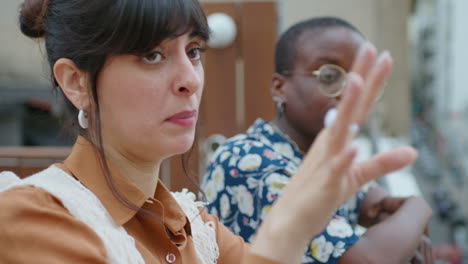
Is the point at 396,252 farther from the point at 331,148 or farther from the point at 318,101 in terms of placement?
the point at 331,148

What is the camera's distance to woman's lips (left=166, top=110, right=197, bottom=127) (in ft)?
4.42

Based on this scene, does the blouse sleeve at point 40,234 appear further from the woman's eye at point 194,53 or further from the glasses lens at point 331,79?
the glasses lens at point 331,79

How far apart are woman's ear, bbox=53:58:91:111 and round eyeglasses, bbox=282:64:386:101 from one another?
3.84ft

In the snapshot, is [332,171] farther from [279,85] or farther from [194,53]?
[279,85]

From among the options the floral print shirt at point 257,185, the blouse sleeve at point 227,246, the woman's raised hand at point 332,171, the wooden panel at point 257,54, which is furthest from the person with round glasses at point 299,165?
the wooden panel at point 257,54

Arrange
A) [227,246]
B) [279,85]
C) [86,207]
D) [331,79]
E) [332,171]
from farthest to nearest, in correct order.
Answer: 1. [279,85]
2. [331,79]
3. [227,246]
4. [86,207]
5. [332,171]

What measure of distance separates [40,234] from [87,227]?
0.10 m

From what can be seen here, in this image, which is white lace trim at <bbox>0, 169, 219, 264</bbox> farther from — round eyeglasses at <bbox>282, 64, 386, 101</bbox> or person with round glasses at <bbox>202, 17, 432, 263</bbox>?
round eyeglasses at <bbox>282, 64, 386, 101</bbox>

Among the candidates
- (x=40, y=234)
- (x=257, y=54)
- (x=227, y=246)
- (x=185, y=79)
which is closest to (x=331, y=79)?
(x=227, y=246)

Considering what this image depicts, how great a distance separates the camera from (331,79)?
233 cm

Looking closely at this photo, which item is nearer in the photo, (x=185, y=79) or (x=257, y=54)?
(x=185, y=79)

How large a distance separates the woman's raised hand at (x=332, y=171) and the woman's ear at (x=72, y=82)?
58 centimetres

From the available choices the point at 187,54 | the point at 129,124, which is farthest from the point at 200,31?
the point at 129,124

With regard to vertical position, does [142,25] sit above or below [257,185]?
above
